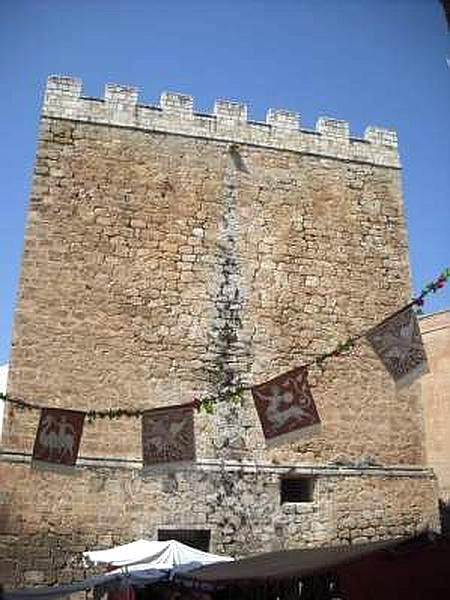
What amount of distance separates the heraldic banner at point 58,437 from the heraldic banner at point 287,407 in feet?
7.65

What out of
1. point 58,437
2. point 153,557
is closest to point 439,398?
point 153,557

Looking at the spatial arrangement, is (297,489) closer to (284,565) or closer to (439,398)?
(284,565)

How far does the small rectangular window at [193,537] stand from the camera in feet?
31.5

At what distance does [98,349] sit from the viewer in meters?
9.98

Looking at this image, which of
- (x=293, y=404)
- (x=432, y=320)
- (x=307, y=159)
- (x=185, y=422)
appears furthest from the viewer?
(x=432, y=320)

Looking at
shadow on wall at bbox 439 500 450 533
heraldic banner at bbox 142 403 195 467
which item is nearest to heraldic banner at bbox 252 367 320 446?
heraldic banner at bbox 142 403 195 467

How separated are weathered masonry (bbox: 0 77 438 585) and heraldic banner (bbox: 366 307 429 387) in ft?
11.2

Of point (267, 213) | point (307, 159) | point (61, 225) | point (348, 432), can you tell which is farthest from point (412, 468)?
point (61, 225)

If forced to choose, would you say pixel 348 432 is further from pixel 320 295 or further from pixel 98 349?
pixel 98 349

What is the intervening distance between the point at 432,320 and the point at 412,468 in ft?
31.0

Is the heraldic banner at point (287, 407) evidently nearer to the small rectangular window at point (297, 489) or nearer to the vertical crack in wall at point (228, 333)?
the vertical crack in wall at point (228, 333)

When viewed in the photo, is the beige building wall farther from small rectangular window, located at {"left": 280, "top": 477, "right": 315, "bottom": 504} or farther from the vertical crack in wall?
the vertical crack in wall

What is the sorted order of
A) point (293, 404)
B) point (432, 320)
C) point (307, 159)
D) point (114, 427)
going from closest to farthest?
point (293, 404) → point (114, 427) → point (307, 159) → point (432, 320)

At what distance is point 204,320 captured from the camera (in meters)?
10.6
